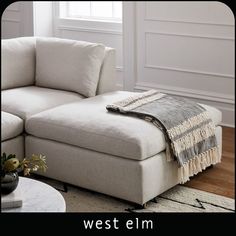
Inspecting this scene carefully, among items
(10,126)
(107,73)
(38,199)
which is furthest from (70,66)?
(38,199)

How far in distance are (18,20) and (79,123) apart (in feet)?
9.14

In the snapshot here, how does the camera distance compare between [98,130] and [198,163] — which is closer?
[98,130]

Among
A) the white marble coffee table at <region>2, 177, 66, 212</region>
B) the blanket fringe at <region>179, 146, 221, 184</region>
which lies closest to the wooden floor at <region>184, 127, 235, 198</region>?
the blanket fringe at <region>179, 146, 221, 184</region>

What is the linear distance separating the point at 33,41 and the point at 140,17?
87cm

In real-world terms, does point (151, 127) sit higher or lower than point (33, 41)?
lower

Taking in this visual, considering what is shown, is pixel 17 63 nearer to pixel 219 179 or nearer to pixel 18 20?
pixel 219 179

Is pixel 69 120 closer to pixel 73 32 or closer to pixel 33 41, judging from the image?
pixel 33 41

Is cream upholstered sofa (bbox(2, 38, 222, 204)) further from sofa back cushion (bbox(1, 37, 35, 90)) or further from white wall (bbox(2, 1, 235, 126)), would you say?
white wall (bbox(2, 1, 235, 126))

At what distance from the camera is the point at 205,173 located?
307 cm

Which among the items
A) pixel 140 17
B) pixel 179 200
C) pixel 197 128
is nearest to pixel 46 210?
pixel 179 200

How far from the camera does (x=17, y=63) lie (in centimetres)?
339

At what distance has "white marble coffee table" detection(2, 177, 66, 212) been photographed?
1937 mm

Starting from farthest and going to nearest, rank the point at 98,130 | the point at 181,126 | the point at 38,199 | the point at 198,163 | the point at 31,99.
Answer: the point at 31,99, the point at 198,163, the point at 181,126, the point at 98,130, the point at 38,199

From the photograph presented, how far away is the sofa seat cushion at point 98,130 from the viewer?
2.55 meters
